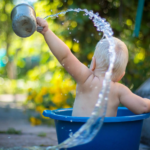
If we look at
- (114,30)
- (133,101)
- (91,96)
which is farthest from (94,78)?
(114,30)

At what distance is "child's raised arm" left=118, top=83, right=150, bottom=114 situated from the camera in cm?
130

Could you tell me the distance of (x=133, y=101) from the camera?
4.25 feet

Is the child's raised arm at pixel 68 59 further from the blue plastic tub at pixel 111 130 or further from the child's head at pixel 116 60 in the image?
the blue plastic tub at pixel 111 130

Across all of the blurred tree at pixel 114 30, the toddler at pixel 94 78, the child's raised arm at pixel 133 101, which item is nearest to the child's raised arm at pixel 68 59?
the toddler at pixel 94 78

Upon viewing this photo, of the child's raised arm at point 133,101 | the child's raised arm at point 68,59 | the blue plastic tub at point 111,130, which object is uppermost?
the child's raised arm at point 68,59

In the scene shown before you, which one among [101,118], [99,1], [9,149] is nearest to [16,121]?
[9,149]

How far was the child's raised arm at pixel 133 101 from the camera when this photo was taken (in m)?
1.30

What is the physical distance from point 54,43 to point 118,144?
629 millimetres

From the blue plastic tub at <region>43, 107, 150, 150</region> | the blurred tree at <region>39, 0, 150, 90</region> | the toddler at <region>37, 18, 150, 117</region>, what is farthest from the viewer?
the blurred tree at <region>39, 0, 150, 90</region>

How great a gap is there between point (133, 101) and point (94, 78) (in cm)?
25

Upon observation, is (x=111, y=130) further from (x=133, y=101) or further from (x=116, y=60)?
(x=116, y=60)

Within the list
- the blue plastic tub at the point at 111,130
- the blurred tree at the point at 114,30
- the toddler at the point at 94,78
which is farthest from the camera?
the blurred tree at the point at 114,30

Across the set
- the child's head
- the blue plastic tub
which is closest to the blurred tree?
the child's head

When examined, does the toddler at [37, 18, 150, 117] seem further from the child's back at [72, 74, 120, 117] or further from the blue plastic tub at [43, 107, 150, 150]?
the blue plastic tub at [43, 107, 150, 150]
